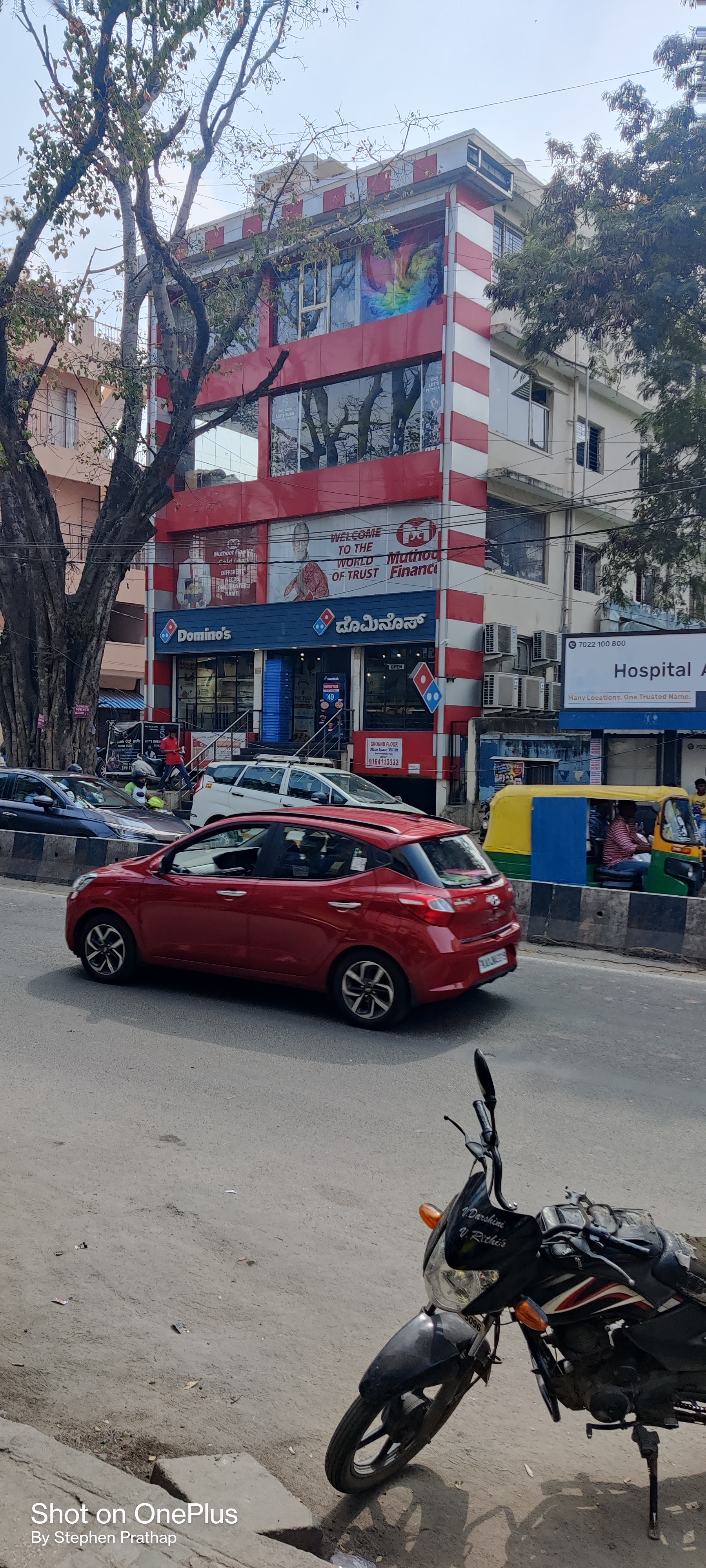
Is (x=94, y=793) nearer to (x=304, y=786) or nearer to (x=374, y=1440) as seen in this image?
(x=304, y=786)

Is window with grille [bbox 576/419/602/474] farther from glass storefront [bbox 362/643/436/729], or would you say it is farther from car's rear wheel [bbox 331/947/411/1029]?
car's rear wheel [bbox 331/947/411/1029]

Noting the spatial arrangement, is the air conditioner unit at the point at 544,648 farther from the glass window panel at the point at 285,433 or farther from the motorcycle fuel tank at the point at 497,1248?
the motorcycle fuel tank at the point at 497,1248

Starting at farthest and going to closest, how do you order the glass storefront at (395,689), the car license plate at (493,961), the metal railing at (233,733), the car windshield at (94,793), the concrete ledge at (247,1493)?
the metal railing at (233,733) < the glass storefront at (395,689) < the car windshield at (94,793) < the car license plate at (493,961) < the concrete ledge at (247,1493)

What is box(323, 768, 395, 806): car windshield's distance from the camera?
1599cm

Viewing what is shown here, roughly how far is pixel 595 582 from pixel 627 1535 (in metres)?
31.1

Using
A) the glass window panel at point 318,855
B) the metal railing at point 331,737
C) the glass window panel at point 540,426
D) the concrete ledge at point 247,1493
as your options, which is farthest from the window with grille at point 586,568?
the concrete ledge at point 247,1493

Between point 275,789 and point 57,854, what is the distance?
12.1 feet

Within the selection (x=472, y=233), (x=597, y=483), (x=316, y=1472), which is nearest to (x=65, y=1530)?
(x=316, y=1472)

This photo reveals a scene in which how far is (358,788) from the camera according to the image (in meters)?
16.5

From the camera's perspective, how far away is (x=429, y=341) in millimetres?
26141

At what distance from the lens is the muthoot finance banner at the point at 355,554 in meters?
26.4

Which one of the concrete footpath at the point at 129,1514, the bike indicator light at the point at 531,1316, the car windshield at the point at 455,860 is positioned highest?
the car windshield at the point at 455,860

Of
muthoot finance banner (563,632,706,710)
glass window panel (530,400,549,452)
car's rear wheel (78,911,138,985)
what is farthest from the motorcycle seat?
glass window panel (530,400,549,452)

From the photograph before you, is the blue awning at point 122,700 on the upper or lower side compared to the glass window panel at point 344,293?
lower
